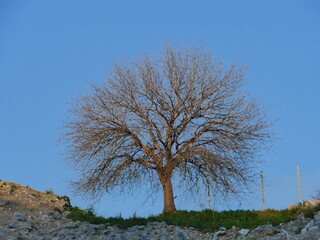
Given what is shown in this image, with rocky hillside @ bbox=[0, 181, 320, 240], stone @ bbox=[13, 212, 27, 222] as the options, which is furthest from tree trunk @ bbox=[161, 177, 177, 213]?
stone @ bbox=[13, 212, 27, 222]

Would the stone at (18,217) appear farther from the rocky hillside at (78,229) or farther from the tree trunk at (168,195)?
the tree trunk at (168,195)

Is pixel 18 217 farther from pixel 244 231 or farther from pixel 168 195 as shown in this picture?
pixel 244 231

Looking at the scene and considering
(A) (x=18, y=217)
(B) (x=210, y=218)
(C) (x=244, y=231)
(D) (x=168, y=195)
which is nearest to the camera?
(C) (x=244, y=231)

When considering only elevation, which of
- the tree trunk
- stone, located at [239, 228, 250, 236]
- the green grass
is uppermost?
the tree trunk

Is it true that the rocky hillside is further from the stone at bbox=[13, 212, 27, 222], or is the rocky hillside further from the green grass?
the green grass

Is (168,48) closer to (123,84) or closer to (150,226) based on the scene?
(123,84)

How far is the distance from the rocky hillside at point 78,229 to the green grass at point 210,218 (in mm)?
458

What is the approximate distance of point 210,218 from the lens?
62.8 feet

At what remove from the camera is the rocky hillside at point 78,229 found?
14484 mm

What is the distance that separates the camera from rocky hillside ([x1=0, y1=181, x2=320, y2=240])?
1448cm

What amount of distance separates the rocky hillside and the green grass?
46 cm

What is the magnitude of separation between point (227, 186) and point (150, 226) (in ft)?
15.7

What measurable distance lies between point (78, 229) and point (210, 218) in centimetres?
584

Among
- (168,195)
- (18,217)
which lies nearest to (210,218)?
(168,195)
